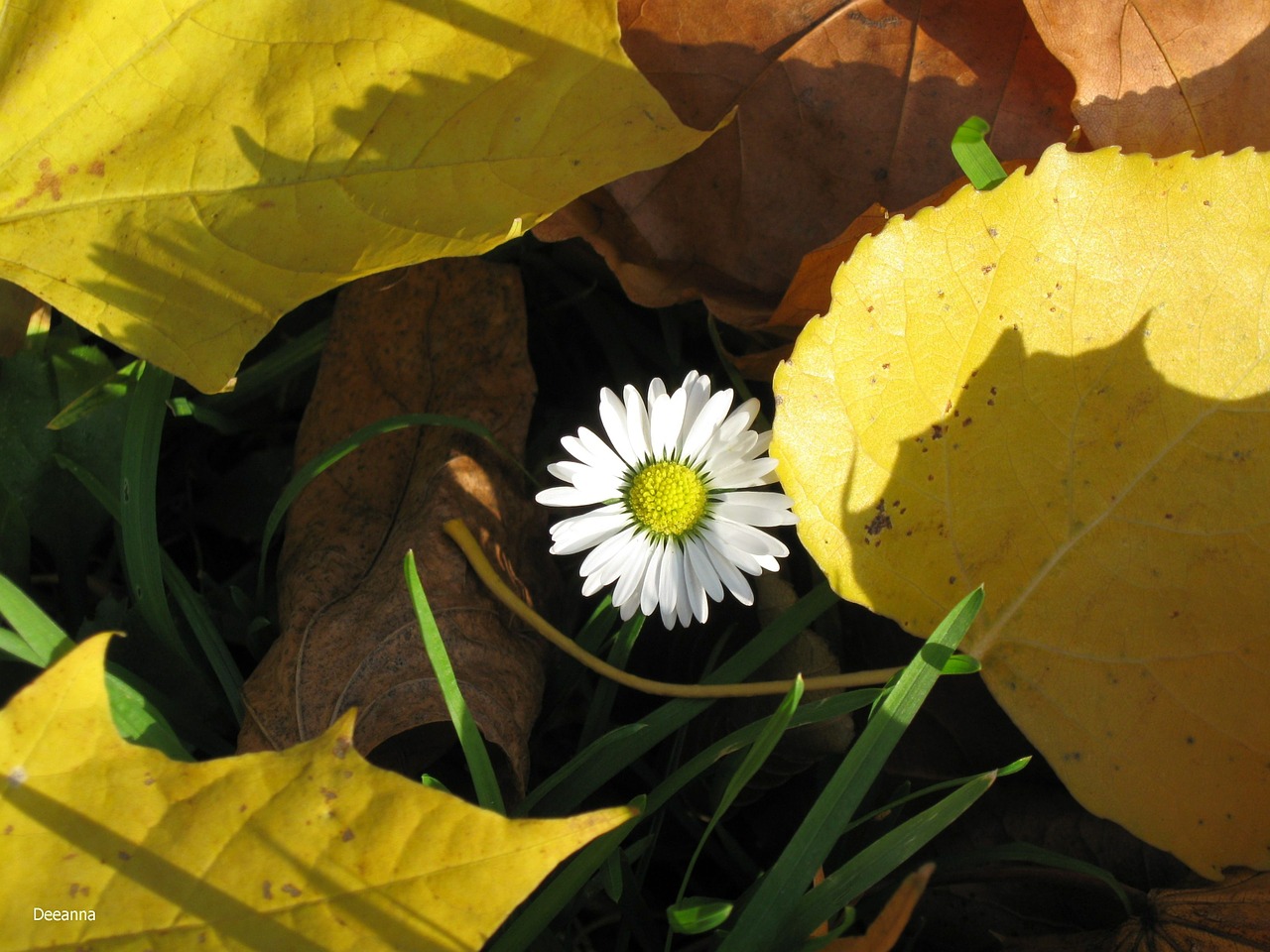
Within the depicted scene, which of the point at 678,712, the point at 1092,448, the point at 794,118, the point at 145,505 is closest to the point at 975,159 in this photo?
the point at 794,118

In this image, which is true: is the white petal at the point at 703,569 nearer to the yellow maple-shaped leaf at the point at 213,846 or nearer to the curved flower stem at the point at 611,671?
the curved flower stem at the point at 611,671

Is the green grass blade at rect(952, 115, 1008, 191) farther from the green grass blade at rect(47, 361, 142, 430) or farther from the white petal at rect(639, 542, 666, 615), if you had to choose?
the green grass blade at rect(47, 361, 142, 430)

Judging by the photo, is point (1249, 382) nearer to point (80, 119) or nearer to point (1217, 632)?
point (1217, 632)

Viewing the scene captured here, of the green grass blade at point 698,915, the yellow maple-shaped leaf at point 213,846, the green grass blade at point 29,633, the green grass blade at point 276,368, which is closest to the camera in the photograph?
the yellow maple-shaped leaf at point 213,846

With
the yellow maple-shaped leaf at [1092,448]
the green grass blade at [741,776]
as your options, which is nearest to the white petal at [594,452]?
the yellow maple-shaped leaf at [1092,448]

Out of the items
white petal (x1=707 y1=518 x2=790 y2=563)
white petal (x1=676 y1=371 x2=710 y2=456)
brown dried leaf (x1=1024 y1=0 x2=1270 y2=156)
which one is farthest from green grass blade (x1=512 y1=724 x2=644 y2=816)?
brown dried leaf (x1=1024 y1=0 x2=1270 y2=156)
